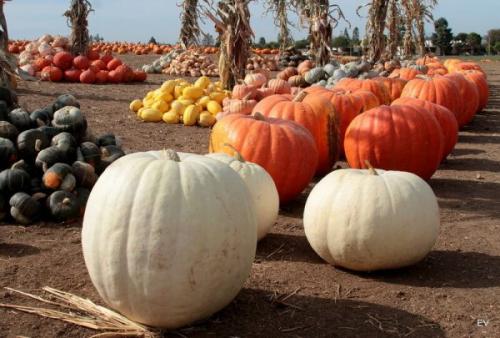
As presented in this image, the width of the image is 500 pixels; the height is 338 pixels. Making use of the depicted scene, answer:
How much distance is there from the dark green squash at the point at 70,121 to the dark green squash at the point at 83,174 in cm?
43

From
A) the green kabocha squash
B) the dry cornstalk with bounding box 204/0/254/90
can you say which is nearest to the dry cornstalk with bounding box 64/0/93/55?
the dry cornstalk with bounding box 204/0/254/90

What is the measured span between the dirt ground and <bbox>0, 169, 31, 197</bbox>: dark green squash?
0.26 metres

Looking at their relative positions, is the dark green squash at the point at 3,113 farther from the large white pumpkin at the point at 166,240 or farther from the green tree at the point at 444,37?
the green tree at the point at 444,37

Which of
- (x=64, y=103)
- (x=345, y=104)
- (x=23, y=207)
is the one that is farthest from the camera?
(x=345, y=104)

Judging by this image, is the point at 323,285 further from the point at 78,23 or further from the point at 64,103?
the point at 78,23

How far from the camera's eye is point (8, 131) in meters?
4.46

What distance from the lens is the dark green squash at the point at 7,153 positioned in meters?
4.30

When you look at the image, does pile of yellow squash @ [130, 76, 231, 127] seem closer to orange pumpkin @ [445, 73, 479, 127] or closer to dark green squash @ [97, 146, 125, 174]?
orange pumpkin @ [445, 73, 479, 127]

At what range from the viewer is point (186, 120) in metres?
8.41

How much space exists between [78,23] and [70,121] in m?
11.5

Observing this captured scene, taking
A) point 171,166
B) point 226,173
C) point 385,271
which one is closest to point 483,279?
point 385,271

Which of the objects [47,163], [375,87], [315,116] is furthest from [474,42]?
[47,163]

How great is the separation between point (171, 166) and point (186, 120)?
5.88 meters

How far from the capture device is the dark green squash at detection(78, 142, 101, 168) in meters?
4.58
